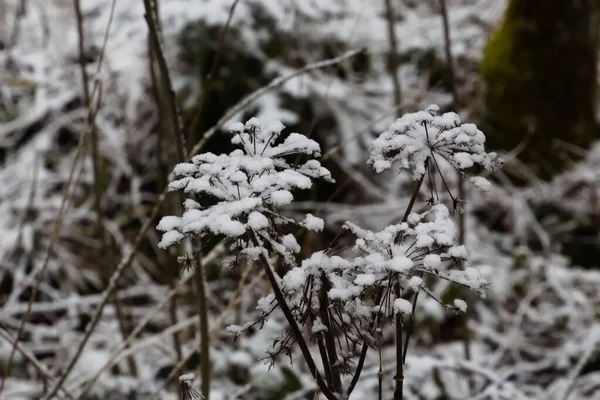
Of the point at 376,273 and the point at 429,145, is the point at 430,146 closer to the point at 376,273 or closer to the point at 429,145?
the point at 429,145

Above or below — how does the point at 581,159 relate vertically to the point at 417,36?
below

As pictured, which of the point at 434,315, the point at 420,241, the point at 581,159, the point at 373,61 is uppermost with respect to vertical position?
the point at 373,61

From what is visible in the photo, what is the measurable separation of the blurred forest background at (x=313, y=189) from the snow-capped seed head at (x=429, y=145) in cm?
128

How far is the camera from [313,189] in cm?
270

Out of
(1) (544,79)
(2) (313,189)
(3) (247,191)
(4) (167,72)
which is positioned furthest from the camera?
(1) (544,79)

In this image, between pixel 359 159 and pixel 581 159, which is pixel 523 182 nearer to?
pixel 581 159

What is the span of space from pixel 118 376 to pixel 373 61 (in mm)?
2417

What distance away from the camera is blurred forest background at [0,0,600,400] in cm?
209

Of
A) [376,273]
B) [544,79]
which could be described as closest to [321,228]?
[376,273]

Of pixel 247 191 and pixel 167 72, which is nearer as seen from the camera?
pixel 247 191

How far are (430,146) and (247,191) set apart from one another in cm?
20

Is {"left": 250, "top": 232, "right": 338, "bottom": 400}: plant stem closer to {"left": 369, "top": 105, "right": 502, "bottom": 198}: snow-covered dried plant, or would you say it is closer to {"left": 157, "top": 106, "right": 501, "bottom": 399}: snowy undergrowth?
{"left": 157, "top": 106, "right": 501, "bottom": 399}: snowy undergrowth

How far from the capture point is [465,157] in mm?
565

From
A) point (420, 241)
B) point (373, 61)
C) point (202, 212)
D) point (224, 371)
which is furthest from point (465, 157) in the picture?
point (373, 61)
